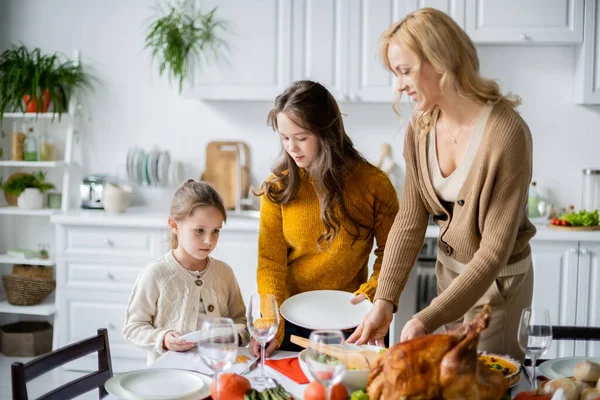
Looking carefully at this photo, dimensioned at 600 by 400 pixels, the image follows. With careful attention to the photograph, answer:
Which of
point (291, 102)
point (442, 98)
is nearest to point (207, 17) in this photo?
point (291, 102)

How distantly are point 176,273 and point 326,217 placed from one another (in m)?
0.49

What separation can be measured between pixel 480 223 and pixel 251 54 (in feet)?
7.41

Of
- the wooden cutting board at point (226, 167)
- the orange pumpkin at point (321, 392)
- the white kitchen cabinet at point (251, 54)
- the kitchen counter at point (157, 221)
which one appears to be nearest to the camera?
the orange pumpkin at point (321, 392)

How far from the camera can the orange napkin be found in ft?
5.59

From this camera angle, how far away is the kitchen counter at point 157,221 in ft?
11.5

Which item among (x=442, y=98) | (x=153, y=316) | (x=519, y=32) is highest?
(x=519, y=32)

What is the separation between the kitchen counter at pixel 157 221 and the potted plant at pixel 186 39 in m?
0.73

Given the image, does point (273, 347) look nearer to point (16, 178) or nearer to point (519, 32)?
point (519, 32)

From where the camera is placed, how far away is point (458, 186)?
188 centimetres

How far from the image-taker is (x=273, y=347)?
1901 mm

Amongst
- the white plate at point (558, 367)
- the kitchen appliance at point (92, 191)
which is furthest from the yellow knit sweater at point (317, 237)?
the kitchen appliance at point (92, 191)

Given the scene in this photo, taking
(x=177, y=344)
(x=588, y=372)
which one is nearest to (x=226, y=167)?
(x=177, y=344)

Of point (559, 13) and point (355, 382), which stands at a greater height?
point (559, 13)

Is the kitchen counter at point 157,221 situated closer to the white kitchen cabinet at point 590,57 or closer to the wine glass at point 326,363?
the white kitchen cabinet at point 590,57
